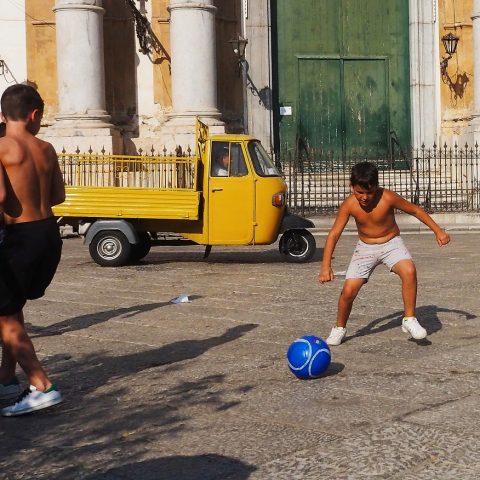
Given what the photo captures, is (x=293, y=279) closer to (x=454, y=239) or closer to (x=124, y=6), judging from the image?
(x=454, y=239)

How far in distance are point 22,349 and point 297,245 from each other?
28.6 ft

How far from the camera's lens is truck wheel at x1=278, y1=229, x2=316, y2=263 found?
14.4 meters

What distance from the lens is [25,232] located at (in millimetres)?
5945

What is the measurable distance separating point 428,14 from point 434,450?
832 inches

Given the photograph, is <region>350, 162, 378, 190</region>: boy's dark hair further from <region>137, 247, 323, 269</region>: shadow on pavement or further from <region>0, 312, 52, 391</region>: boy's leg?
<region>137, 247, 323, 269</region>: shadow on pavement

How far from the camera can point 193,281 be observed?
481 inches

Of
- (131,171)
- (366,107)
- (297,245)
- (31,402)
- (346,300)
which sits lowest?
(31,402)

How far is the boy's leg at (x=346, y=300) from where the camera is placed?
7.92 m

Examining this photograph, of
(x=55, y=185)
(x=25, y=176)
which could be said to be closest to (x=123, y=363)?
(x=55, y=185)

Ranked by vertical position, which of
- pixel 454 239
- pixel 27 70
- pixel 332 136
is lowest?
pixel 454 239

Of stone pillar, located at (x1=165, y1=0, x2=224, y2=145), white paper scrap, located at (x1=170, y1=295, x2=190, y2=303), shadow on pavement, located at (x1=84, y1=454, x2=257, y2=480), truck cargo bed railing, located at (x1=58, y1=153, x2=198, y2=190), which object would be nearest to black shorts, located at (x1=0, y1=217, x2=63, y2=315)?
shadow on pavement, located at (x1=84, y1=454, x2=257, y2=480)

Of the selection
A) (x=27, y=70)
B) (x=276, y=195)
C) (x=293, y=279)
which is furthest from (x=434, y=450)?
(x=27, y=70)

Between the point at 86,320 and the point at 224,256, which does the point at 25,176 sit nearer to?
the point at 86,320

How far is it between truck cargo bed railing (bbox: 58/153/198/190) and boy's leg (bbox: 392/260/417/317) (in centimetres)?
704
